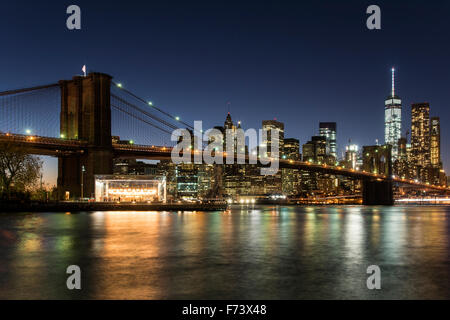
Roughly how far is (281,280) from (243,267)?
244 cm

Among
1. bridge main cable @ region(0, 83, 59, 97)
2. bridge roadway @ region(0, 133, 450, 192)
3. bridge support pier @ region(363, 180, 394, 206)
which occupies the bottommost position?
bridge support pier @ region(363, 180, 394, 206)

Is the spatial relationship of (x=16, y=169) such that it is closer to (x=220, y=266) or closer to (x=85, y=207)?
(x=85, y=207)

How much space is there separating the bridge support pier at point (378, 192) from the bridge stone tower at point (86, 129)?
242 ft

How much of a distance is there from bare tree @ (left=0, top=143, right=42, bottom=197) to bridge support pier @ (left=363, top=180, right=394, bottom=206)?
83095 mm

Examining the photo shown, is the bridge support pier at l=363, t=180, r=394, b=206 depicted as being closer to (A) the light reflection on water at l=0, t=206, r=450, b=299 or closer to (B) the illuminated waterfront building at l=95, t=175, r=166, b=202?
(B) the illuminated waterfront building at l=95, t=175, r=166, b=202

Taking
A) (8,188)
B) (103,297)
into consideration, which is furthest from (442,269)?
(8,188)

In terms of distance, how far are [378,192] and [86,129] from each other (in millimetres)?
78333

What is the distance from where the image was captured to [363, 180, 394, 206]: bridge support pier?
112875mm

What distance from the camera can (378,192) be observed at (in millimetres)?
114000

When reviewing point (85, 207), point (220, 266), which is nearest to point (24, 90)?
point (85, 207)

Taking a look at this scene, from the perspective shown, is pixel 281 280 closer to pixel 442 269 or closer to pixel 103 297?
pixel 103 297

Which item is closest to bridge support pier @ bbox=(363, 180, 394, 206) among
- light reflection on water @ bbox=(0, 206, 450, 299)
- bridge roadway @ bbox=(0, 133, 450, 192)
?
bridge roadway @ bbox=(0, 133, 450, 192)
